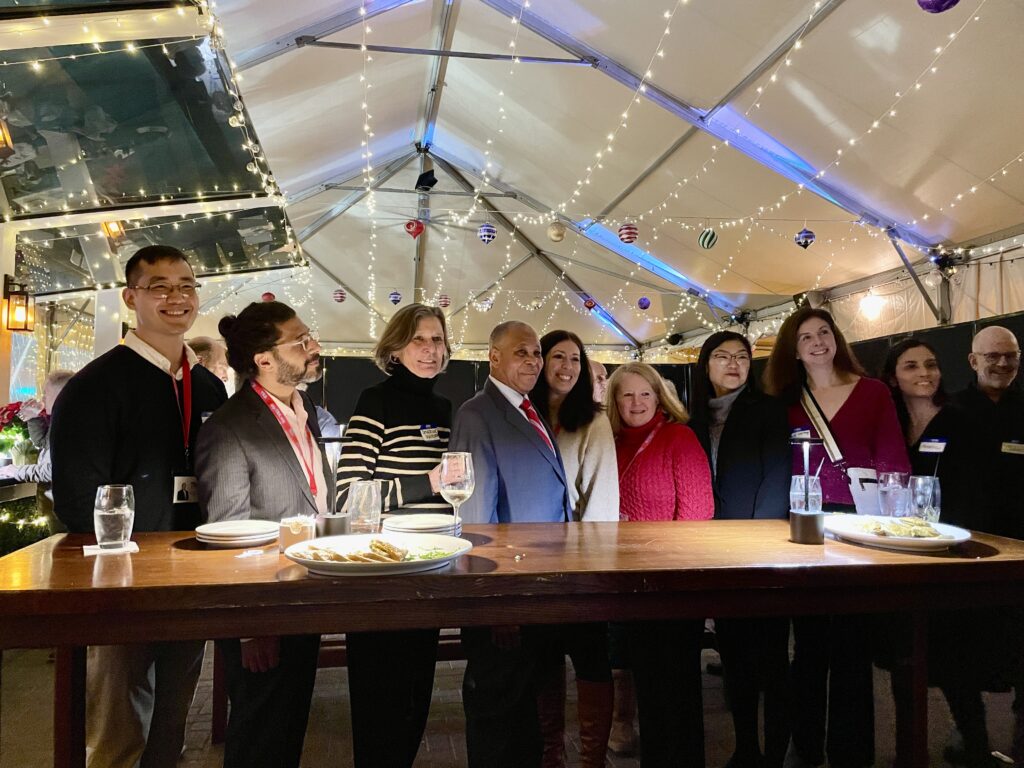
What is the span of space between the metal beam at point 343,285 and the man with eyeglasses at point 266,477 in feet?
27.3

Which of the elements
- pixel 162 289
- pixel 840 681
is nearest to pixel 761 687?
pixel 840 681

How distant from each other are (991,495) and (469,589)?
2.46 metres

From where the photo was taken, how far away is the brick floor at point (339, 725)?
2.36 meters

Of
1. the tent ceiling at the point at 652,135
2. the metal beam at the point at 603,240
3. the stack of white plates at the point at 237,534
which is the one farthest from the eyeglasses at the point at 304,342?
the metal beam at the point at 603,240

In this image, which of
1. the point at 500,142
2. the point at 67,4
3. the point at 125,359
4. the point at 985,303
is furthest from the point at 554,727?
the point at 500,142

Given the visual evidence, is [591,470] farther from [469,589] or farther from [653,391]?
[469,589]

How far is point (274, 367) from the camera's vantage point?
1.94 meters

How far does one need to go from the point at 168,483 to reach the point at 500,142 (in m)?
6.74

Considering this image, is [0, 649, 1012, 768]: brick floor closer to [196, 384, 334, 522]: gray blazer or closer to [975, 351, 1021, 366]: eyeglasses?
[196, 384, 334, 522]: gray blazer

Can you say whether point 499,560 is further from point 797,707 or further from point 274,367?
point 797,707

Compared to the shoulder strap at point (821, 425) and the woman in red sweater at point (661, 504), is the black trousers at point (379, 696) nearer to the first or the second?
the woman in red sweater at point (661, 504)

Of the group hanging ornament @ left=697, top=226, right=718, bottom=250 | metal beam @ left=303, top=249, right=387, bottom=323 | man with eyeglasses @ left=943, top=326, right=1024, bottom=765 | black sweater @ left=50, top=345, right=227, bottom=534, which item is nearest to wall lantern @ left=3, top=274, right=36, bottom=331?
black sweater @ left=50, top=345, right=227, bottom=534

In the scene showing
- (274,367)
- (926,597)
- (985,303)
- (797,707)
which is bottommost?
(797,707)

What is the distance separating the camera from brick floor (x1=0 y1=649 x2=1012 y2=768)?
2363mm
